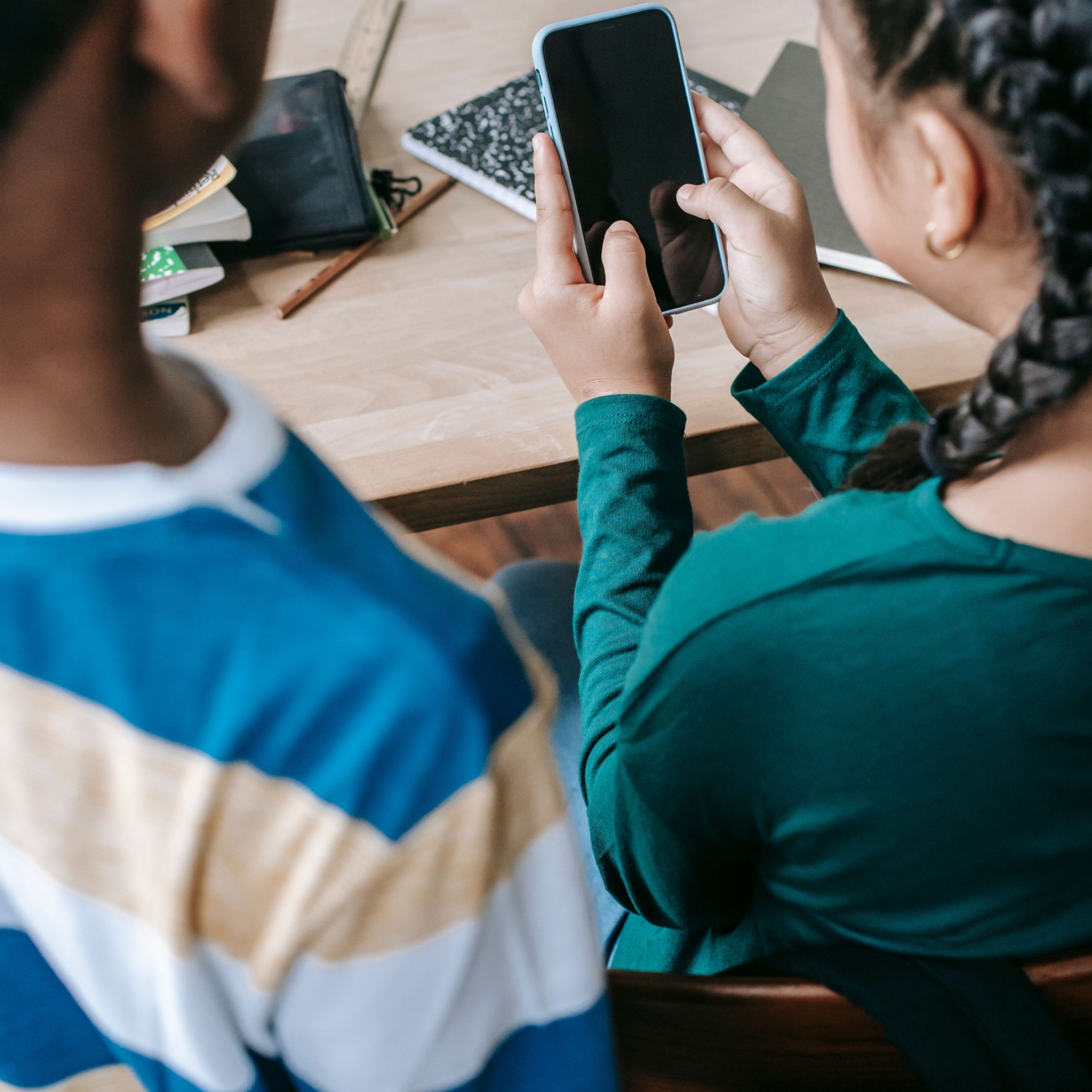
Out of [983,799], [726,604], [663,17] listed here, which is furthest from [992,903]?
[663,17]

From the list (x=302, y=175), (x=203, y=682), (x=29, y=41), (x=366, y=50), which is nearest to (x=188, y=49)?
(x=29, y=41)

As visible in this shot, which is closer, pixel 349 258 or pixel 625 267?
pixel 625 267

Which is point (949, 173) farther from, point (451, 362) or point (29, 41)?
point (451, 362)

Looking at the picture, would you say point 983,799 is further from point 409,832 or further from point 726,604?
point 409,832

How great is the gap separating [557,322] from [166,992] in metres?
0.51

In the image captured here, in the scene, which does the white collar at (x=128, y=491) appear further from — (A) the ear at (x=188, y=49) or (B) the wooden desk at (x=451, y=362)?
(B) the wooden desk at (x=451, y=362)

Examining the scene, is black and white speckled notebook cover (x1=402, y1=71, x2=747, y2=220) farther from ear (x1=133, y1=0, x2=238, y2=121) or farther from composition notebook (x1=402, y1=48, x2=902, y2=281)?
ear (x1=133, y1=0, x2=238, y2=121)

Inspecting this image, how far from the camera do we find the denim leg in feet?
2.25

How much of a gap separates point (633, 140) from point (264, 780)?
61cm

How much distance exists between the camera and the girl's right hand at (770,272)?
0.68 m

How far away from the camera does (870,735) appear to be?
41 cm

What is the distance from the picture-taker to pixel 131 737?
25cm

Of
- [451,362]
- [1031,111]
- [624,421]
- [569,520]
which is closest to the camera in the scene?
[1031,111]

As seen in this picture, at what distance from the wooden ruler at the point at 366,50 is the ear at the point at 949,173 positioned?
77cm
